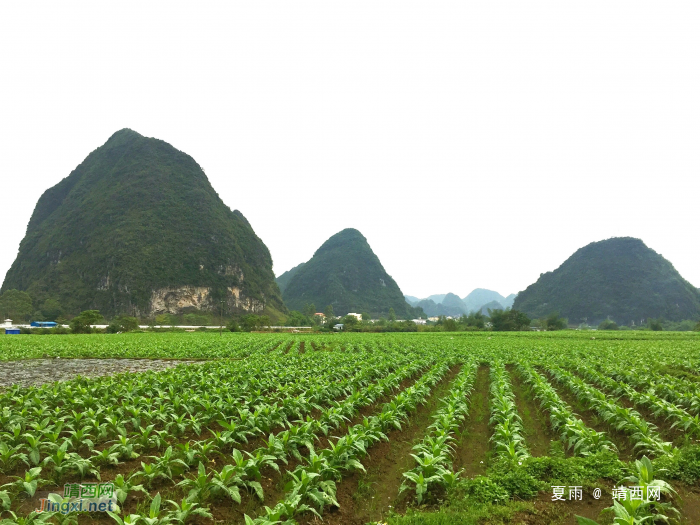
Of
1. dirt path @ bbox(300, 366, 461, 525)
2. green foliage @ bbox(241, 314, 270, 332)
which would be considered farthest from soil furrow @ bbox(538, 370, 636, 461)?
green foliage @ bbox(241, 314, 270, 332)

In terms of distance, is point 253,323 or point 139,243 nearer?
point 253,323

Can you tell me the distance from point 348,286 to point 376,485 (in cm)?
17630

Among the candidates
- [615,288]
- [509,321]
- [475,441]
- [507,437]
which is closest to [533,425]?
[475,441]

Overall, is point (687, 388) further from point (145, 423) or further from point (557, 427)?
point (145, 423)

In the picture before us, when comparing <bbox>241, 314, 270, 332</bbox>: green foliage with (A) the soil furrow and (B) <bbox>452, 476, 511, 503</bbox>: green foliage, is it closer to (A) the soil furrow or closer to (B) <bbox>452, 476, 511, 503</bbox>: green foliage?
(A) the soil furrow

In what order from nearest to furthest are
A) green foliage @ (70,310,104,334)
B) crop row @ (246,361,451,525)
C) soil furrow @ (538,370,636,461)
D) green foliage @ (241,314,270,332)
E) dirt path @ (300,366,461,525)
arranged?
crop row @ (246,361,451,525)
dirt path @ (300,366,461,525)
soil furrow @ (538,370,636,461)
green foliage @ (70,310,104,334)
green foliage @ (241,314,270,332)

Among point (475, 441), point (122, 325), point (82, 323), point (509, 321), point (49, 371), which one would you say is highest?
point (475, 441)

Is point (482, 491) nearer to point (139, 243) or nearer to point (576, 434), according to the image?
point (576, 434)

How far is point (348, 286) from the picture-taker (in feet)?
598

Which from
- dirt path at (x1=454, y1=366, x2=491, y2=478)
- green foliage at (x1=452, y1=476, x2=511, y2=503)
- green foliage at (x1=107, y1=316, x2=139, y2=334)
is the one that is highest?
green foliage at (x1=452, y1=476, x2=511, y2=503)

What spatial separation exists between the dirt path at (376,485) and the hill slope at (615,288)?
13357cm

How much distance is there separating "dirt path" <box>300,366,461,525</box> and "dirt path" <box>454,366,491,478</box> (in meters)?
0.97

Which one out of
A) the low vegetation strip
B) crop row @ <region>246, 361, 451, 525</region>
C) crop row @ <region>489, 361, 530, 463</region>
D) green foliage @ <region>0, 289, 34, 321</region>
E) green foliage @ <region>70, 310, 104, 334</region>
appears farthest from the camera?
green foliage @ <region>0, 289, 34, 321</region>

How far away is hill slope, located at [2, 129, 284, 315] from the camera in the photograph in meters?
109
